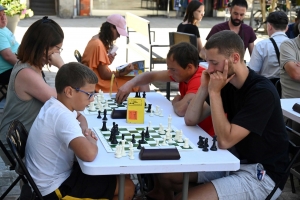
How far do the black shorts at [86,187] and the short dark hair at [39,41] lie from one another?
90 cm

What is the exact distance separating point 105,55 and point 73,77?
268 cm

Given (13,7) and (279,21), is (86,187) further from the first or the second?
(13,7)

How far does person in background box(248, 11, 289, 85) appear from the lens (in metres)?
5.95

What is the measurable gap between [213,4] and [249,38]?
14350mm

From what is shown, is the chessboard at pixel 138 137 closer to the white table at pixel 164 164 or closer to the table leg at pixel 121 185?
the white table at pixel 164 164

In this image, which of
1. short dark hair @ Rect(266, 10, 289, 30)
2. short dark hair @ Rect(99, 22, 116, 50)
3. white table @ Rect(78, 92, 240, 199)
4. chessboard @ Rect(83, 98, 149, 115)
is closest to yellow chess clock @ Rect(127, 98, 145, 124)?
chessboard @ Rect(83, 98, 149, 115)

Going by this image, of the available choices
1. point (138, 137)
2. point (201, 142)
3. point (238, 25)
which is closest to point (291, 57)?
point (238, 25)

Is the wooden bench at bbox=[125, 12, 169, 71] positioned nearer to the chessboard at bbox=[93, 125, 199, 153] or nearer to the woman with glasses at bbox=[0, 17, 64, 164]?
the woman with glasses at bbox=[0, 17, 64, 164]

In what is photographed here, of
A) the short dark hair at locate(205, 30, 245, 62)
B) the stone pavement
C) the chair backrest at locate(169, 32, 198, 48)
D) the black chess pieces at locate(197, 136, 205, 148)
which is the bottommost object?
the stone pavement

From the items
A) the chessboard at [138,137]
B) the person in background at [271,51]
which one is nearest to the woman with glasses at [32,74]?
the chessboard at [138,137]

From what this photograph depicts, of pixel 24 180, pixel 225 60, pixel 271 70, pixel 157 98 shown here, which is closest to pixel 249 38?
pixel 271 70

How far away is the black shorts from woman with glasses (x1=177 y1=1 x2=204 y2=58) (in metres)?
4.66

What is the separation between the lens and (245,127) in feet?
10.3

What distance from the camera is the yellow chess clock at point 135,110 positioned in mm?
3580
